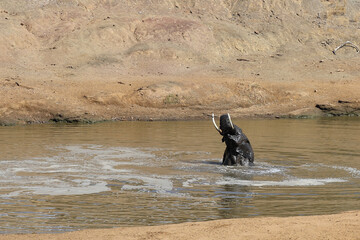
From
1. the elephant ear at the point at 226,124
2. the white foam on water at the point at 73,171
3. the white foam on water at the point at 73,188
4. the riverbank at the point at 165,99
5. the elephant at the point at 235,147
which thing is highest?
the riverbank at the point at 165,99

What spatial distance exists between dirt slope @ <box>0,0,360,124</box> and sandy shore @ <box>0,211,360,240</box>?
1915 cm

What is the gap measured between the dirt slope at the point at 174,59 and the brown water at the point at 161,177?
5.83 m

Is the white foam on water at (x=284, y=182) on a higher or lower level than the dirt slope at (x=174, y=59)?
lower

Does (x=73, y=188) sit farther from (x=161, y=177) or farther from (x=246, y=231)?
(x=246, y=231)

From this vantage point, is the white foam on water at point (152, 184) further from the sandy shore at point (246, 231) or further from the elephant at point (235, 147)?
the sandy shore at point (246, 231)

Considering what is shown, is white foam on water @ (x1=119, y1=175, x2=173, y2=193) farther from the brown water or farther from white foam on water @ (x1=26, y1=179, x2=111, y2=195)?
white foam on water @ (x1=26, y1=179, x2=111, y2=195)

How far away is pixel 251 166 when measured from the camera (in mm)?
14750

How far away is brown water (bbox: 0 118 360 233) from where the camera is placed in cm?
950

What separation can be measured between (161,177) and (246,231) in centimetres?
599

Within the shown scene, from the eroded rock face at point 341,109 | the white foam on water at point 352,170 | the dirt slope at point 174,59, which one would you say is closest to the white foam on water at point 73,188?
the white foam on water at point 352,170

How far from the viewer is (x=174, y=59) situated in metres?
34.6

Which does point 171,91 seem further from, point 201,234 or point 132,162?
point 201,234

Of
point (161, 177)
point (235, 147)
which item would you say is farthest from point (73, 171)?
point (235, 147)

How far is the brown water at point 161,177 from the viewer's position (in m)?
9.50
